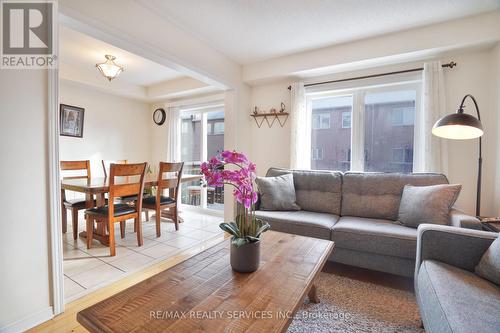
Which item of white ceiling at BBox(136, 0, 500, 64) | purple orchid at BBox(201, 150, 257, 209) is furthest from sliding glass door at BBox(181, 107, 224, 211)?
purple orchid at BBox(201, 150, 257, 209)

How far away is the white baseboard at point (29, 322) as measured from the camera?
140 centimetres

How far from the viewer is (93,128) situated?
165 inches

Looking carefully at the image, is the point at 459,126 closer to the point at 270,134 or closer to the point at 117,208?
the point at 270,134

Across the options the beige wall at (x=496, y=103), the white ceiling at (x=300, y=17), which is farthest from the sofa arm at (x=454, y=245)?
the white ceiling at (x=300, y=17)

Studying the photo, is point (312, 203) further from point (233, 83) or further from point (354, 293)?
point (233, 83)

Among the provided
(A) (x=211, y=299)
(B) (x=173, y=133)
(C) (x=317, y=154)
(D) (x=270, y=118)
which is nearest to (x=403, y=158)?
(C) (x=317, y=154)

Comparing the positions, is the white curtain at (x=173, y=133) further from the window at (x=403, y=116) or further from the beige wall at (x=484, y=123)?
the beige wall at (x=484, y=123)

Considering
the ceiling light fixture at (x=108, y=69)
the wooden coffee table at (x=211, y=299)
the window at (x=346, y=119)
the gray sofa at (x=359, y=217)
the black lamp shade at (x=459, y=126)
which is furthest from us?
the window at (x=346, y=119)

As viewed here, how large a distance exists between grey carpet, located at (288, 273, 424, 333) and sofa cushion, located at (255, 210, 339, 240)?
43cm

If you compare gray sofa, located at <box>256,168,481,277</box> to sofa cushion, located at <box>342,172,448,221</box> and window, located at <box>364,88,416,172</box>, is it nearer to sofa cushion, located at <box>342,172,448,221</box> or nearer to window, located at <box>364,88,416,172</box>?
sofa cushion, located at <box>342,172,448,221</box>

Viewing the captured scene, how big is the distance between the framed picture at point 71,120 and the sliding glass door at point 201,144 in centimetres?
169

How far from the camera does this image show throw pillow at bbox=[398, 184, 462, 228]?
2.00m

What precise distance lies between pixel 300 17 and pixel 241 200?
198 cm

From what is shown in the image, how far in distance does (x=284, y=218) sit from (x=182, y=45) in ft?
6.86
